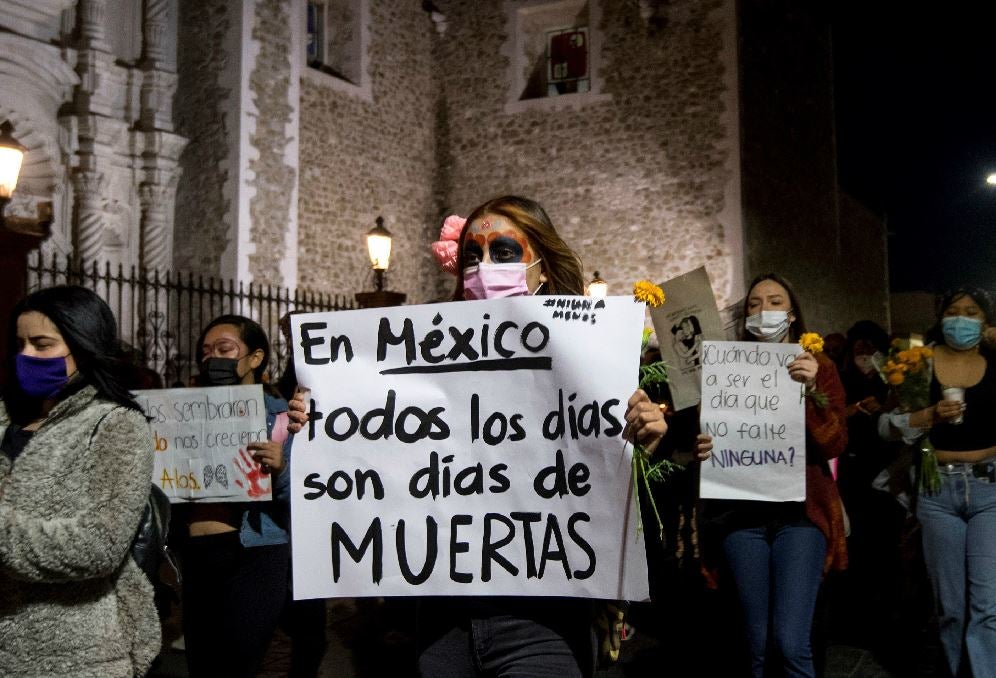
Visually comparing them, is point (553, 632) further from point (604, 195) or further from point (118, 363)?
point (604, 195)

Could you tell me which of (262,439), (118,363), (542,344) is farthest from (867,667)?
(118,363)

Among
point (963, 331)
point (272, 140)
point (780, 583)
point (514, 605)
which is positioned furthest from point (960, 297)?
point (272, 140)

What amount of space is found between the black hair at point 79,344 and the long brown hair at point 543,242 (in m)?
0.92

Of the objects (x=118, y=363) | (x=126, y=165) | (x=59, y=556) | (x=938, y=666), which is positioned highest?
(x=126, y=165)

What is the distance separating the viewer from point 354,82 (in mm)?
15328

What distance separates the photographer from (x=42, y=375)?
2424 mm

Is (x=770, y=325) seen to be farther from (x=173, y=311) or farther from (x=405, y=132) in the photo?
(x=405, y=132)

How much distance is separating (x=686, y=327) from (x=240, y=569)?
1.94 meters

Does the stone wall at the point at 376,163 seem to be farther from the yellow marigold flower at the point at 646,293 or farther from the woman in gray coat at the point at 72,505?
the yellow marigold flower at the point at 646,293

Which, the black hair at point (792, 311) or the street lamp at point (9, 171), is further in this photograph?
the street lamp at point (9, 171)

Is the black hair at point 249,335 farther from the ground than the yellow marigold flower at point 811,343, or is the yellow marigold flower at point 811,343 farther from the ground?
the black hair at point 249,335

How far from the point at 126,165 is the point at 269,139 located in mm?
1923

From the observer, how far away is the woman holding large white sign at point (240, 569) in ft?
11.4

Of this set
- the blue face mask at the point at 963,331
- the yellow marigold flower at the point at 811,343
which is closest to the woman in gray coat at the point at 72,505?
the yellow marigold flower at the point at 811,343
